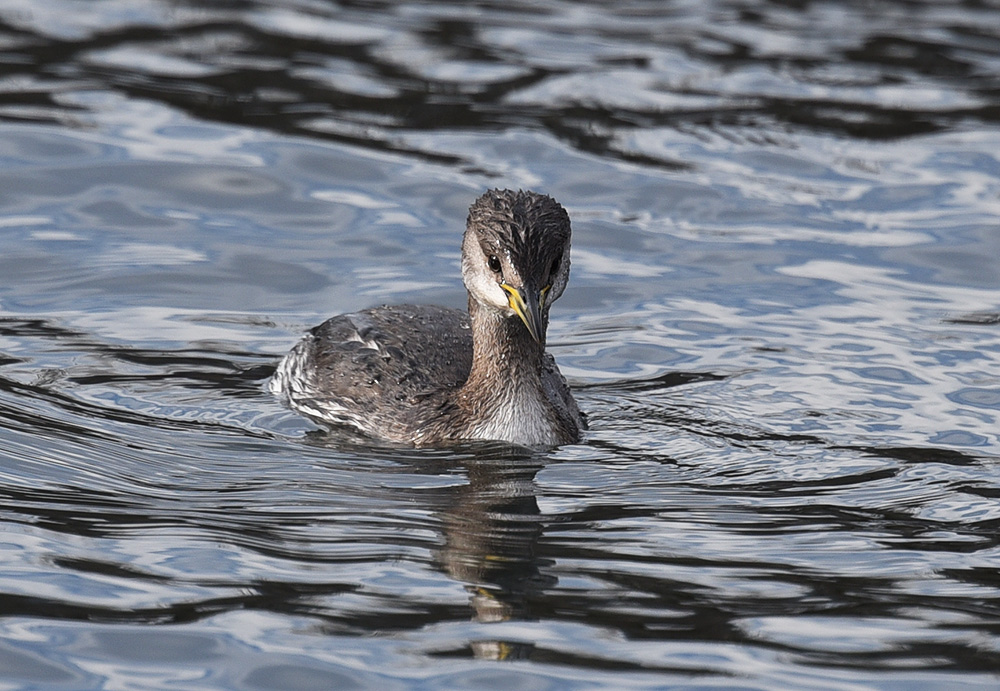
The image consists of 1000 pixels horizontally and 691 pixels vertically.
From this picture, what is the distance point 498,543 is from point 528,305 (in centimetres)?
163

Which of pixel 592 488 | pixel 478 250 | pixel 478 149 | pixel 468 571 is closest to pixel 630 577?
pixel 468 571

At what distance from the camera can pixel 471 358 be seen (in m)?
10.6

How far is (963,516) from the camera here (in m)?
8.45

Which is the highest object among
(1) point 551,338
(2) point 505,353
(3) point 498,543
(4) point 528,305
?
(4) point 528,305

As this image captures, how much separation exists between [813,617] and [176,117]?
10086mm

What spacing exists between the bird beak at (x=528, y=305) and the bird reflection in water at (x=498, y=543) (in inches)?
30.3

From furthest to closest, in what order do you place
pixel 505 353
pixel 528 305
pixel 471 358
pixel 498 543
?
1. pixel 471 358
2. pixel 505 353
3. pixel 528 305
4. pixel 498 543

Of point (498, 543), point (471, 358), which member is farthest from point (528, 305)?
point (498, 543)

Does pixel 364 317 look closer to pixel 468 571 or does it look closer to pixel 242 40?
pixel 468 571

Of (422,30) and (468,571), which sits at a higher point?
(422,30)

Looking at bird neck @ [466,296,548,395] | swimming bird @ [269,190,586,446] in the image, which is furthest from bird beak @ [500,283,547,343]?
bird neck @ [466,296,548,395]

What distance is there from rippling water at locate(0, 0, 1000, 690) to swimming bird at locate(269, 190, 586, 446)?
0.23 metres

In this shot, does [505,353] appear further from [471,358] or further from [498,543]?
[498,543]

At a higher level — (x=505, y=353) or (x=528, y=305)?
(x=528, y=305)
